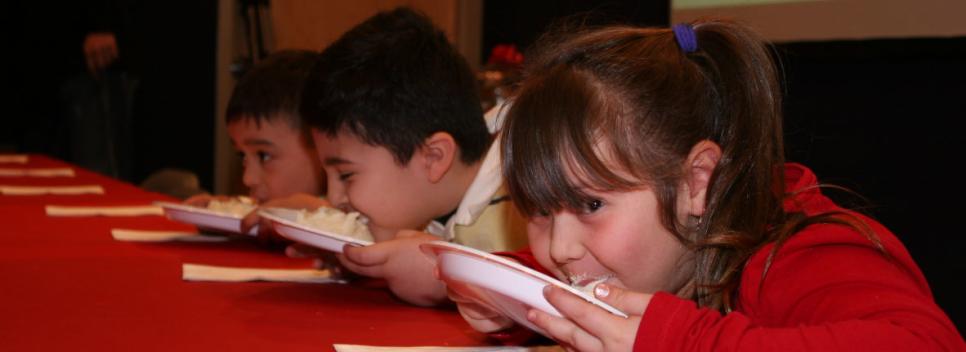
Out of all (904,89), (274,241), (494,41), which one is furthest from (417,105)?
(494,41)

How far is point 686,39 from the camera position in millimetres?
1068

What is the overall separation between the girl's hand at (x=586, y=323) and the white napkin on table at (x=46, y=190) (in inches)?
94.1

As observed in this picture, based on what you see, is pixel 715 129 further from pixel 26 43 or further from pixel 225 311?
pixel 26 43

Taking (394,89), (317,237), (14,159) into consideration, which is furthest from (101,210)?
(14,159)

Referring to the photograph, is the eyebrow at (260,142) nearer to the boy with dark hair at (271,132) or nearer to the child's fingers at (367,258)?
the boy with dark hair at (271,132)

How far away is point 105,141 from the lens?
20.7ft

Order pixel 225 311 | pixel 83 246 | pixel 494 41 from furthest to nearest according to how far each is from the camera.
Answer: pixel 494 41, pixel 83 246, pixel 225 311

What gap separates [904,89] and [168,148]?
556cm

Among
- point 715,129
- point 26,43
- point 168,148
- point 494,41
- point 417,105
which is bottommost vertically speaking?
point 168,148

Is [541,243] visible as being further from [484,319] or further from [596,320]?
[596,320]

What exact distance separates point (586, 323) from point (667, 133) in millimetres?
281

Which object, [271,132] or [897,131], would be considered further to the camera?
[897,131]

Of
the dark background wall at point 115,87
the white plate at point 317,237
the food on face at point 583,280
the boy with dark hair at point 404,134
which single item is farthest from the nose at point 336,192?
the dark background wall at point 115,87

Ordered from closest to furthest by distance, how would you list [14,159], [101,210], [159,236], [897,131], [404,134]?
[404,134], [159,236], [101,210], [897,131], [14,159]
